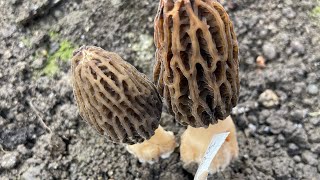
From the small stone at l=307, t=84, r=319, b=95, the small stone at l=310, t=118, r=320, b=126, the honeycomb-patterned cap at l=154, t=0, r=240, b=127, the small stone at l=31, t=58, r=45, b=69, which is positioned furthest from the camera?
the small stone at l=31, t=58, r=45, b=69

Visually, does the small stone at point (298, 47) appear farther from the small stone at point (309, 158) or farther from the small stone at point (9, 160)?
the small stone at point (9, 160)

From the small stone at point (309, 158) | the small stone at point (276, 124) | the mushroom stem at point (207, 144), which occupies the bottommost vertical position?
the small stone at point (309, 158)

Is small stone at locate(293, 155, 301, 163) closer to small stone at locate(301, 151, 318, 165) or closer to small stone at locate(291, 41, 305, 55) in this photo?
small stone at locate(301, 151, 318, 165)

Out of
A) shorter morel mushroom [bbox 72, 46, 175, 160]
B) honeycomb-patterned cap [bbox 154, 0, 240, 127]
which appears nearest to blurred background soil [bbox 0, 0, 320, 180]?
shorter morel mushroom [bbox 72, 46, 175, 160]

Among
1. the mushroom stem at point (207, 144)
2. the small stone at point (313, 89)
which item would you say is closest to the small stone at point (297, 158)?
the mushroom stem at point (207, 144)

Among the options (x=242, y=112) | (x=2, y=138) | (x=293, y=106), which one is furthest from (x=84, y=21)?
(x=293, y=106)

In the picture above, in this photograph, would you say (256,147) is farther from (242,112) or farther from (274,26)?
(274,26)

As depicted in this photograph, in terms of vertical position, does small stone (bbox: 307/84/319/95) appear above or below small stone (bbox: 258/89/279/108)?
below
